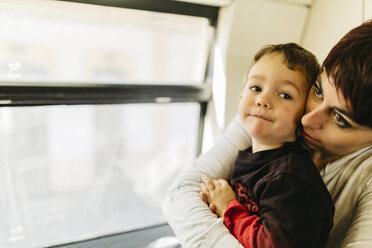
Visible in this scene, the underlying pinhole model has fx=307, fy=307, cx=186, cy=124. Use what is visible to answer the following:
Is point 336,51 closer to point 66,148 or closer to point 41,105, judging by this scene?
point 41,105

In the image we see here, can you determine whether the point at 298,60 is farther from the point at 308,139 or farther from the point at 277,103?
the point at 308,139

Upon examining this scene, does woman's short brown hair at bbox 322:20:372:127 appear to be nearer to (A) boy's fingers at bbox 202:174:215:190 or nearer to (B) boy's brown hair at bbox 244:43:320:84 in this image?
(B) boy's brown hair at bbox 244:43:320:84

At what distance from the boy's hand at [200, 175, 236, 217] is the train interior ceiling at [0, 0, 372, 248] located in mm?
670

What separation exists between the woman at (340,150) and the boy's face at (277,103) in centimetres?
4

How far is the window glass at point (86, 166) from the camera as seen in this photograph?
1486 mm

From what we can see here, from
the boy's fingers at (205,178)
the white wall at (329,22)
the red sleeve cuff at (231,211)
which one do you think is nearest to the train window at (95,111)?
the white wall at (329,22)

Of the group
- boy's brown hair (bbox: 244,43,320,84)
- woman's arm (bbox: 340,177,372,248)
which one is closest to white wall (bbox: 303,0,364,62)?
boy's brown hair (bbox: 244,43,320,84)

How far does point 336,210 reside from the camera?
0.98 meters

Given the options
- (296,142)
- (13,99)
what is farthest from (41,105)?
(296,142)

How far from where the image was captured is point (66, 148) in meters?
1.73

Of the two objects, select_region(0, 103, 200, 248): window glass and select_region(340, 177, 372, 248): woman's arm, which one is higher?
select_region(340, 177, 372, 248): woman's arm

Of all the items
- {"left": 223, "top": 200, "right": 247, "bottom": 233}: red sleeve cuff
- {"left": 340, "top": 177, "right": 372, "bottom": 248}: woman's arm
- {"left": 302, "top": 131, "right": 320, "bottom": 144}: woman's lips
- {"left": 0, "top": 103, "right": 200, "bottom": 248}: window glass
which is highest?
{"left": 302, "top": 131, "right": 320, "bottom": 144}: woman's lips

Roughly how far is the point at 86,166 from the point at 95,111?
36 centimetres

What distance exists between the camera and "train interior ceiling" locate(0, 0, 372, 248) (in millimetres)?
1410
